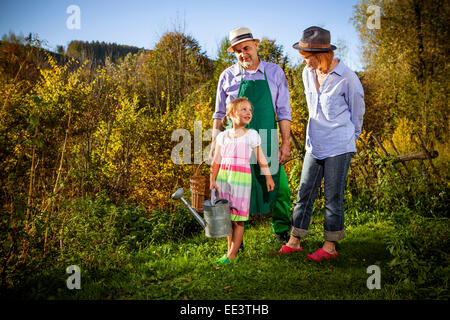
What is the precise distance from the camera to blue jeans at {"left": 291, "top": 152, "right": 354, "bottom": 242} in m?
3.14

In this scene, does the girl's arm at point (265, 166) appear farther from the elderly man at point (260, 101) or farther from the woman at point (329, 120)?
the woman at point (329, 120)

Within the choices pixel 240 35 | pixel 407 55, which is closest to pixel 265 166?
pixel 240 35

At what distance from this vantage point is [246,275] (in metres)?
2.97

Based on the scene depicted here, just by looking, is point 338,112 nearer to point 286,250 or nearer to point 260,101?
point 260,101

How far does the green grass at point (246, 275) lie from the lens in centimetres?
266

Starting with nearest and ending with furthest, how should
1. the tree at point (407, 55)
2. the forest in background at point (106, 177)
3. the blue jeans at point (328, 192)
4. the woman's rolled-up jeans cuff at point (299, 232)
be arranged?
1. the forest in background at point (106, 177)
2. the blue jeans at point (328, 192)
3. the woman's rolled-up jeans cuff at point (299, 232)
4. the tree at point (407, 55)

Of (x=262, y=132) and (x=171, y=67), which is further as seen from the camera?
(x=171, y=67)

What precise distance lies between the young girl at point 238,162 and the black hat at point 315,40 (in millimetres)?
732

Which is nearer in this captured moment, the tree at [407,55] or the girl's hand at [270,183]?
the girl's hand at [270,183]

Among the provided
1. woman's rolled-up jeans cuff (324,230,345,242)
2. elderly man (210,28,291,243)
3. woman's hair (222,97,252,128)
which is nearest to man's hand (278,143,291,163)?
elderly man (210,28,291,243)

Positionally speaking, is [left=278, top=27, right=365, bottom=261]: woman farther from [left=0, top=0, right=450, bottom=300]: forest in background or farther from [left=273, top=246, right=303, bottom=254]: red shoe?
[left=0, top=0, right=450, bottom=300]: forest in background

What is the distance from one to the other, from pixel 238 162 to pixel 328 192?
91 cm

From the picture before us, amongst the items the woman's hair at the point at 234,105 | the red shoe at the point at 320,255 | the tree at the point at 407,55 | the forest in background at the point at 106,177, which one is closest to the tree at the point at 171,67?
the forest in background at the point at 106,177
